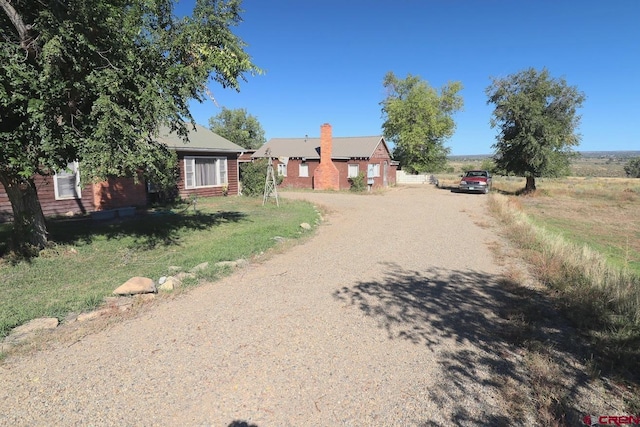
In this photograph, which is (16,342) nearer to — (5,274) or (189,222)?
(5,274)

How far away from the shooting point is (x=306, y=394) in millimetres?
3131

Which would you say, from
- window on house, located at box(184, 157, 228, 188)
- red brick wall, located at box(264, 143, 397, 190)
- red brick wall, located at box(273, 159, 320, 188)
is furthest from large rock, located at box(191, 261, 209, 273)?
red brick wall, located at box(273, 159, 320, 188)

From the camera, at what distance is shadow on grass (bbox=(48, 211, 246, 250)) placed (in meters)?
8.58

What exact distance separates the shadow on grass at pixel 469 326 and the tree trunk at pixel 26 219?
20.7ft

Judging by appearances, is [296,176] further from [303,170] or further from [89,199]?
[89,199]

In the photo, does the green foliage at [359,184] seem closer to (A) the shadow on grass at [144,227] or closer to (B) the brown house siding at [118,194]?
(A) the shadow on grass at [144,227]

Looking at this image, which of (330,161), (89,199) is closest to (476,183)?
(330,161)

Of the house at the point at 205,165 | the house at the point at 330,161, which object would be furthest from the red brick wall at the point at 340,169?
the house at the point at 205,165

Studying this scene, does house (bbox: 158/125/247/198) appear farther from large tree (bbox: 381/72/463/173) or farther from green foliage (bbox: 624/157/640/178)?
green foliage (bbox: 624/157/640/178)

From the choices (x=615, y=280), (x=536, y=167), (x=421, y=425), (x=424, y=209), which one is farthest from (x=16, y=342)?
(x=536, y=167)

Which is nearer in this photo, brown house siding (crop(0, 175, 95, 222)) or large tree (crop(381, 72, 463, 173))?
brown house siding (crop(0, 175, 95, 222))

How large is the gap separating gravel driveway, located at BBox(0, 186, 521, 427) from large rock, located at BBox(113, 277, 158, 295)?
1.42ft

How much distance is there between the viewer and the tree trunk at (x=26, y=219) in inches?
278

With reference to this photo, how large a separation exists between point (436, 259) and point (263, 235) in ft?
14.3
